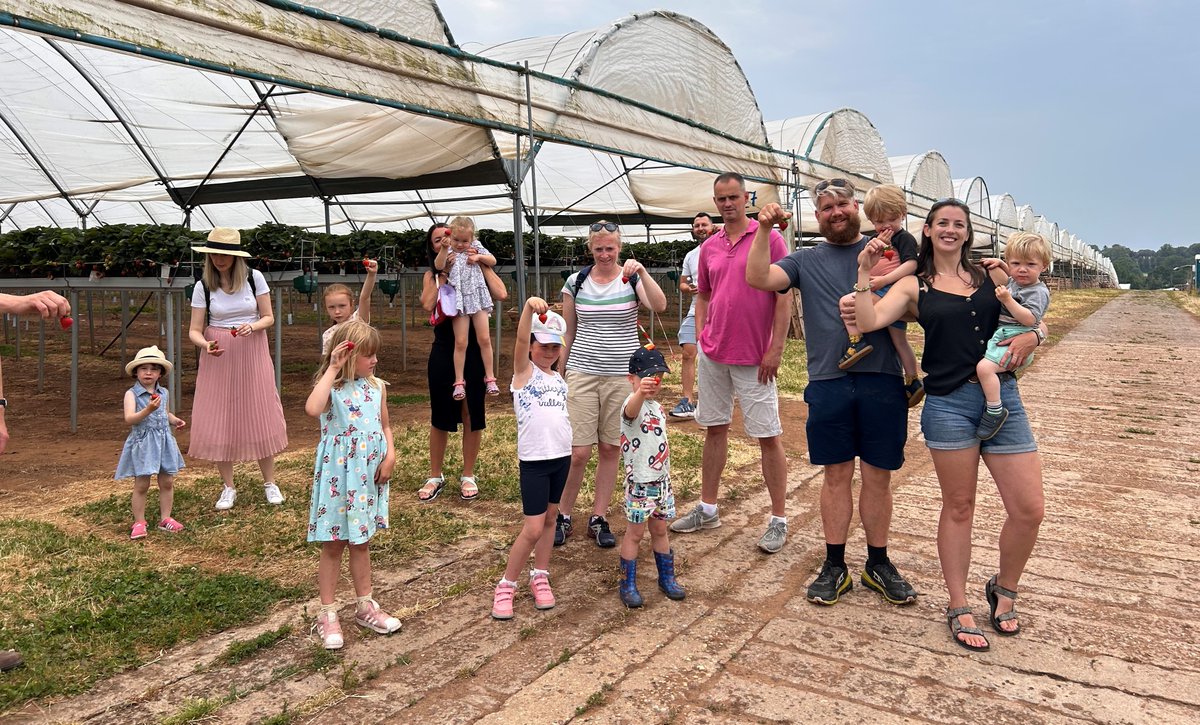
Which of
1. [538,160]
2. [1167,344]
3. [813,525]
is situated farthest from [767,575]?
[1167,344]

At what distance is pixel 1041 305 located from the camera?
2898 mm

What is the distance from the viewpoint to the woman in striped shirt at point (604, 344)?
3.65 meters

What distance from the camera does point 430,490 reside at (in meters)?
4.62

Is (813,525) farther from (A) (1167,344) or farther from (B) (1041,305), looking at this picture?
(A) (1167,344)

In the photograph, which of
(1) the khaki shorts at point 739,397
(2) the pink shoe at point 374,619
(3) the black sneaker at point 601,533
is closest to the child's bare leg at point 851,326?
(1) the khaki shorts at point 739,397

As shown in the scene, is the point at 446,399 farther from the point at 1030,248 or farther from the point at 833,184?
the point at 1030,248

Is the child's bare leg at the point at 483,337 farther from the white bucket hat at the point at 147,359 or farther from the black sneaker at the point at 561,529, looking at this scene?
the white bucket hat at the point at 147,359

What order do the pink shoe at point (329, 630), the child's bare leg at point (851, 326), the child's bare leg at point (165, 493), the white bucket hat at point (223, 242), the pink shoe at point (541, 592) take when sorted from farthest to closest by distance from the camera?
1. the white bucket hat at point (223, 242)
2. the child's bare leg at point (165, 493)
3. the pink shoe at point (541, 592)
4. the child's bare leg at point (851, 326)
5. the pink shoe at point (329, 630)

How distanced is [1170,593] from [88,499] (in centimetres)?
571

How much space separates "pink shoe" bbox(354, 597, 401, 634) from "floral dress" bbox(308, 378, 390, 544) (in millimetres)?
259

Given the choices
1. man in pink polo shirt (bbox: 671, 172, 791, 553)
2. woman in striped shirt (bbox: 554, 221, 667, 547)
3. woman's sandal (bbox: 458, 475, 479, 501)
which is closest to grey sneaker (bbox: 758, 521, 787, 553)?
man in pink polo shirt (bbox: 671, 172, 791, 553)

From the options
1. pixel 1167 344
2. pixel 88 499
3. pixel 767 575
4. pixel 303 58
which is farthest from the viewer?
pixel 1167 344

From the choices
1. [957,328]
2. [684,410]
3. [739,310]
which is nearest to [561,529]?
[739,310]

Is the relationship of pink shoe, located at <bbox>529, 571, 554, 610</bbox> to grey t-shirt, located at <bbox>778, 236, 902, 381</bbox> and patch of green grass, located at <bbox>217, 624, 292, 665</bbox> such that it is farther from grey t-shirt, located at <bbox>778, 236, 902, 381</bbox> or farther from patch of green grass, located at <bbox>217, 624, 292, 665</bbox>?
grey t-shirt, located at <bbox>778, 236, 902, 381</bbox>
